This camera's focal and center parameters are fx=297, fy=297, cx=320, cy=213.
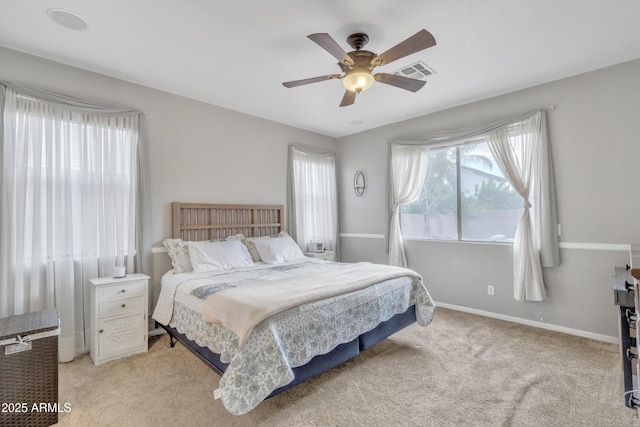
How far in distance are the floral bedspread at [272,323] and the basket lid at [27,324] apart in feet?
2.82

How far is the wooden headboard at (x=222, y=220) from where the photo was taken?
359cm

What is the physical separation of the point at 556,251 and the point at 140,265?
4.52 metres

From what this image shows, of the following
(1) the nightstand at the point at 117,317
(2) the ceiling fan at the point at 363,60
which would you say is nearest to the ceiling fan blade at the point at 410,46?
(2) the ceiling fan at the point at 363,60

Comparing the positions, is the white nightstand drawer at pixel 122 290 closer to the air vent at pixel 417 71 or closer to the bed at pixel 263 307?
the bed at pixel 263 307

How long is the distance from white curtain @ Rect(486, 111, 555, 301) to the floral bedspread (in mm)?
1323

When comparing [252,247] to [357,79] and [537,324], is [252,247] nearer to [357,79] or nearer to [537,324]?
[357,79]

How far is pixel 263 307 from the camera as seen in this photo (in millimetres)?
1879

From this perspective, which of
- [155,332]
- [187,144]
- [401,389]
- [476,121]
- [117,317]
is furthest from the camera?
[476,121]

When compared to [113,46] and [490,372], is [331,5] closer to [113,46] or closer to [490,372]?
[113,46]

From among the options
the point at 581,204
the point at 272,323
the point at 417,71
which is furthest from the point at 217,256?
the point at 581,204

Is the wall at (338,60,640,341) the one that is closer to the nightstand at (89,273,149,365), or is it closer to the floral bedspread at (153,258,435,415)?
the floral bedspread at (153,258,435,415)

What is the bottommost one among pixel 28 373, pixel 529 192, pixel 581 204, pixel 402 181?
pixel 28 373

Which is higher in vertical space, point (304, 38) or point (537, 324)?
point (304, 38)

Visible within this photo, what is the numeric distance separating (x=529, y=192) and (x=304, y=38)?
298cm
